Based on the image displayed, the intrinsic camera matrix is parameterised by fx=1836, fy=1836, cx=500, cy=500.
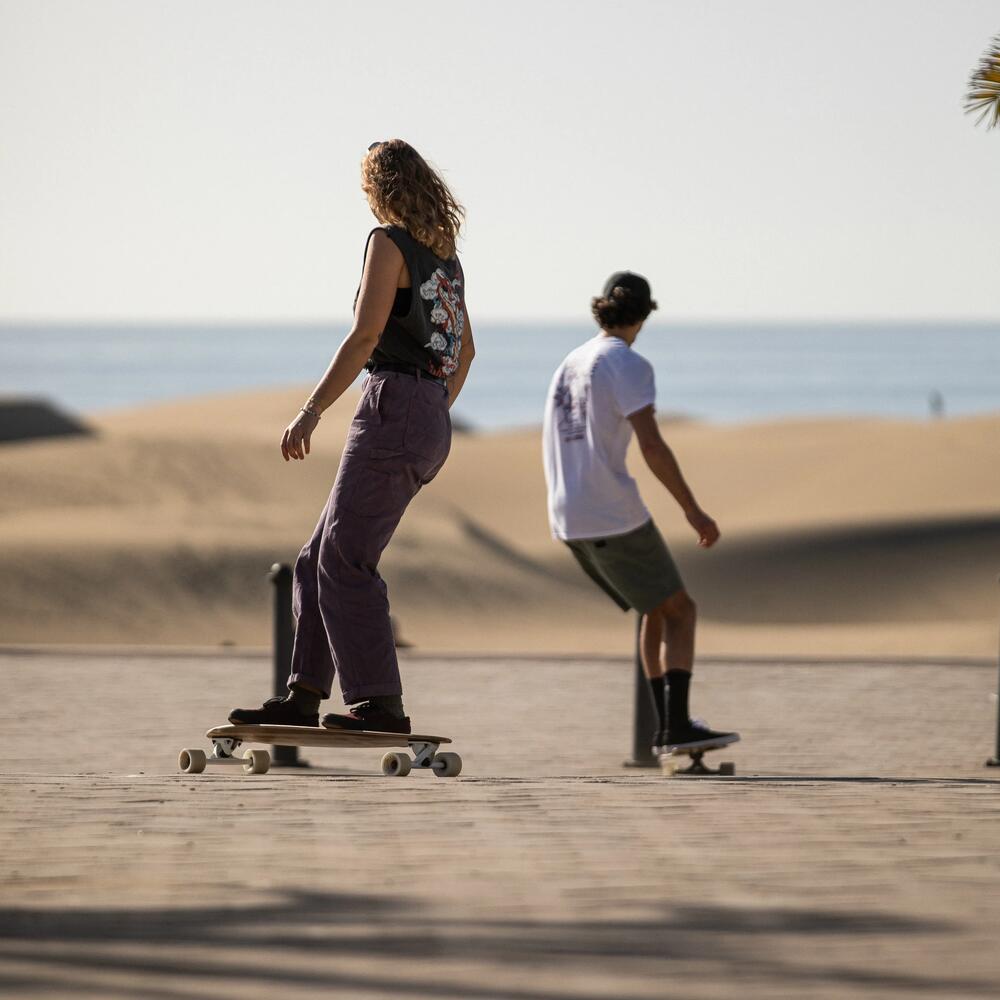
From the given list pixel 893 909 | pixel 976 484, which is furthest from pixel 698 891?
pixel 976 484

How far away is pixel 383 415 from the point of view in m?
5.48

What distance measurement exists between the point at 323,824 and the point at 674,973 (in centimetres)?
154

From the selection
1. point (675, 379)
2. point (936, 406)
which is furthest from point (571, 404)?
point (675, 379)

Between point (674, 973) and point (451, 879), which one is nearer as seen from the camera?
point (674, 973)

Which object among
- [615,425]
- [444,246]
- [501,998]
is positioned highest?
[444,246]

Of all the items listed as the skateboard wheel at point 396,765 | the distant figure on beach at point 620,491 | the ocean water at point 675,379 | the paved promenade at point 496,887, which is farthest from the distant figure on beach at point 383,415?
the ocean water at point 675,379

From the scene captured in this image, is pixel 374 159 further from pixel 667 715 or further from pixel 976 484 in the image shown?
pixel 976 484

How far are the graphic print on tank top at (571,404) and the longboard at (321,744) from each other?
1.35 meters

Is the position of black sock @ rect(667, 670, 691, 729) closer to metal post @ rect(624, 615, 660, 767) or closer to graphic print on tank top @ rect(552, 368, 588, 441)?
graphic print on tank top @ rect(552, 368, 588, 441)

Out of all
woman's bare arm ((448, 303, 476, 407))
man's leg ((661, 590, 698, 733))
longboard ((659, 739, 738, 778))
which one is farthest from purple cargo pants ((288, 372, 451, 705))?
longboard ((659, 739, 738, 778))

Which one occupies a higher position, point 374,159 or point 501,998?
point 374,159

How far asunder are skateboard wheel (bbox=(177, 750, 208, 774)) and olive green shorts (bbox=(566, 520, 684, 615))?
1524 mm

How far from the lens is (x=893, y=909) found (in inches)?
161

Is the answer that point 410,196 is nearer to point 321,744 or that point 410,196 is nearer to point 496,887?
point 321,744
